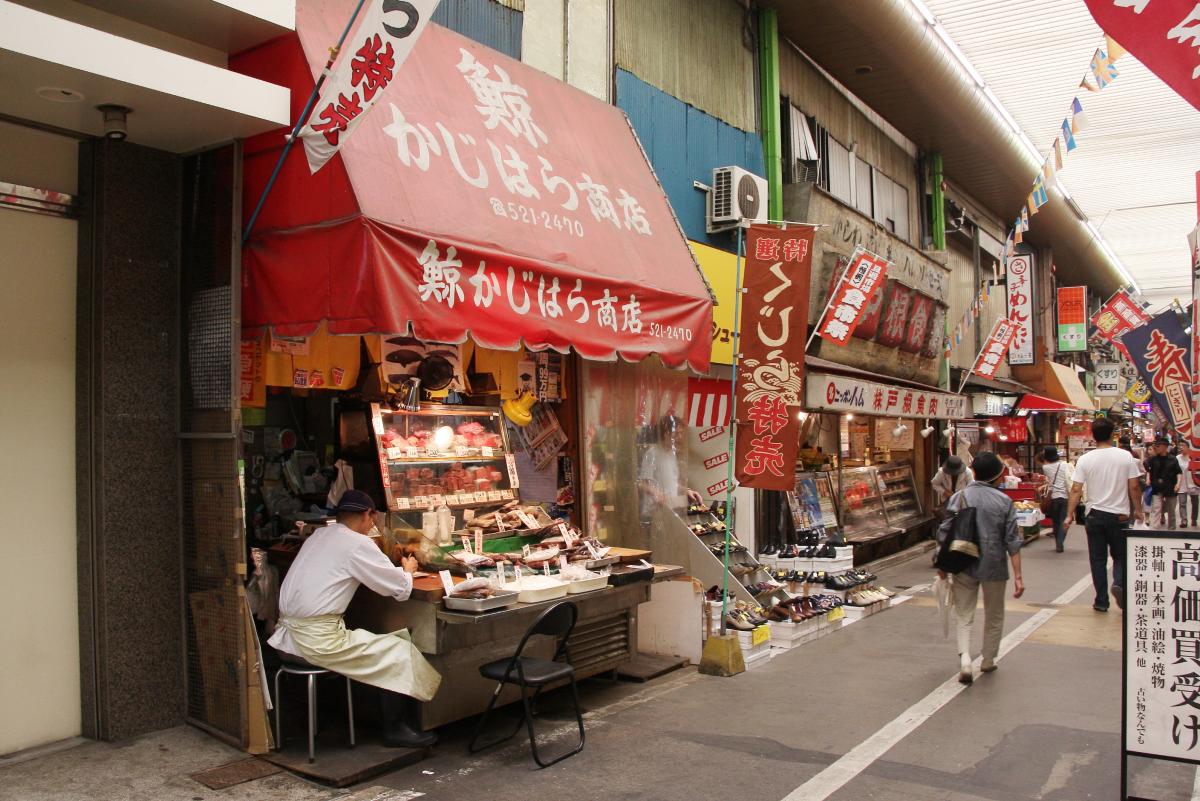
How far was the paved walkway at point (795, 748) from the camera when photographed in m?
5.17

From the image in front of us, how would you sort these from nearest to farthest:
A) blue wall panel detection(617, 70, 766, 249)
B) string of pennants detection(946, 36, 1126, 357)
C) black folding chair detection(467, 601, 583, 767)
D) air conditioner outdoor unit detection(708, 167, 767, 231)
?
black folding chair detection(467, 601, 583, 767) → string of pennants detection(946, 36, 1126, 357) → blue wall panel detection(617, 70, 766, 249) → air conditioner outdoor unit detection(708, 167, 767, 231)

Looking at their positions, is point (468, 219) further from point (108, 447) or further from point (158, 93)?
point (108, 447)

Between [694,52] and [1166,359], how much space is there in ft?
26.0

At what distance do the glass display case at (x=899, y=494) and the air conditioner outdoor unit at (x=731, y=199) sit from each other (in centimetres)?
753

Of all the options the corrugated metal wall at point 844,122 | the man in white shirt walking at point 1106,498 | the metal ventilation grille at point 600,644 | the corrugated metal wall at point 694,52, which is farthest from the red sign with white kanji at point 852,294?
the metal ventilation grille at point 600,644

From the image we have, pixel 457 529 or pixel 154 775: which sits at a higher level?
pixel 457 529

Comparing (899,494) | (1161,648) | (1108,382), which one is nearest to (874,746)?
(1161,648)

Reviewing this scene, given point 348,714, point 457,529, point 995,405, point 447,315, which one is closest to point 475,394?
point 457,529

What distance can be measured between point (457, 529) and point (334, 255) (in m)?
3.16

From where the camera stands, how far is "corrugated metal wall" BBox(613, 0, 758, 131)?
10.3 meters

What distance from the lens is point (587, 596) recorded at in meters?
6.75

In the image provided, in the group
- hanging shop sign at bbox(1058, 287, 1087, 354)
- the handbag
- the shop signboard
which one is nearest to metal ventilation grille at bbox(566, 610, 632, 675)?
the handbag

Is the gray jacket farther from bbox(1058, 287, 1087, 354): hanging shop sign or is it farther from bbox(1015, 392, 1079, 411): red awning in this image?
bbox(1058, 287, 1087, 354): hanging shop sign

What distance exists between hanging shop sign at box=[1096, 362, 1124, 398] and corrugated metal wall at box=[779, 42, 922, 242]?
23977mm
